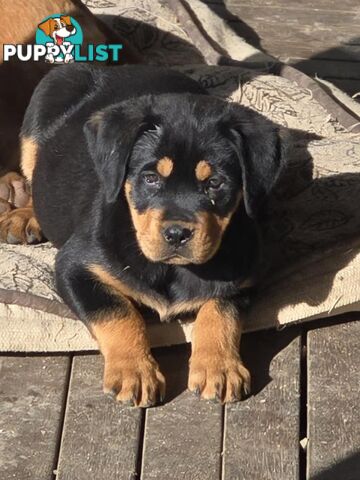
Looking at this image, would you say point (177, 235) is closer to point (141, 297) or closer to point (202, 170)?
point (202, 170)

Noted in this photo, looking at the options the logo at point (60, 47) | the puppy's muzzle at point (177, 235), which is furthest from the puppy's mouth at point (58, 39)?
the puppy's muzzle at point (177, 235)

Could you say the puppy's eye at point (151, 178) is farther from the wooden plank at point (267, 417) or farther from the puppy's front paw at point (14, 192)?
the puppy's front paw at point (14, 192)

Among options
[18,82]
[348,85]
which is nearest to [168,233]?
[18,82]

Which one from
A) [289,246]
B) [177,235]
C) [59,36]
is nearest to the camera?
[177,235]

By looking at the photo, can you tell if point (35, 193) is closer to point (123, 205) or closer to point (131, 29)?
point (123, 205)

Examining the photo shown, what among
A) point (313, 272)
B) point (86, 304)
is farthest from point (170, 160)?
point (313, 272)
